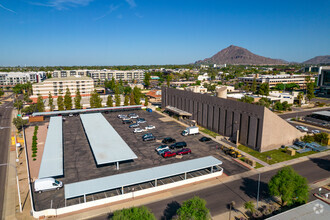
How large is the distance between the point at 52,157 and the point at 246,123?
39.6 m

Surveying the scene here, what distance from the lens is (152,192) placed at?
30.7m

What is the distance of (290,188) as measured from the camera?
82.5 feet

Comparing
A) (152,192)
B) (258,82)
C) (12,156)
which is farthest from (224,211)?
(258,82)

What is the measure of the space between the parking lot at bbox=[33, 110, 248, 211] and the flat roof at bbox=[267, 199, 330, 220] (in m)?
13.4

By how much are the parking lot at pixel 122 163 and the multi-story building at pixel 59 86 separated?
65.1 m

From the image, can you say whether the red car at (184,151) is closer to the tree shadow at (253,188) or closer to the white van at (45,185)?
the tree shadow at (253,188)

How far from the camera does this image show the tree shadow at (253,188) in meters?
30.2

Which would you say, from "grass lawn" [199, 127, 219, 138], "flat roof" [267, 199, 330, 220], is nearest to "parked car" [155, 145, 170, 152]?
"grass lawn" [199, 127, 219, 138]

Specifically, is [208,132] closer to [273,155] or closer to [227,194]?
[273,155]

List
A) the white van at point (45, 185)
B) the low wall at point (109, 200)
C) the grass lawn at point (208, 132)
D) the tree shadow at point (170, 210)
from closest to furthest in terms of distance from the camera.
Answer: the tree shadow at point (170, 210), the low wall at point (109, 200), the white van at point (45, 185), the grass lawn at point (208, 132)

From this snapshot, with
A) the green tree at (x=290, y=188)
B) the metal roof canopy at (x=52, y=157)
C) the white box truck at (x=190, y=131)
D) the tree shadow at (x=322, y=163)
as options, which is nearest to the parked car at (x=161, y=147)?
the white box truck at (x=190, y=131)

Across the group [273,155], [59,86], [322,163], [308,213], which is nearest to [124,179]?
[308,213]

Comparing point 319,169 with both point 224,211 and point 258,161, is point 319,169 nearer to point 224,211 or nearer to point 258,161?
point 258,161

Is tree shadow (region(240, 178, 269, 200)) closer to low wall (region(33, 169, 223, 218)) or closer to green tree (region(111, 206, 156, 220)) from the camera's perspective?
low wall (region(33, 169, 223, 218))
